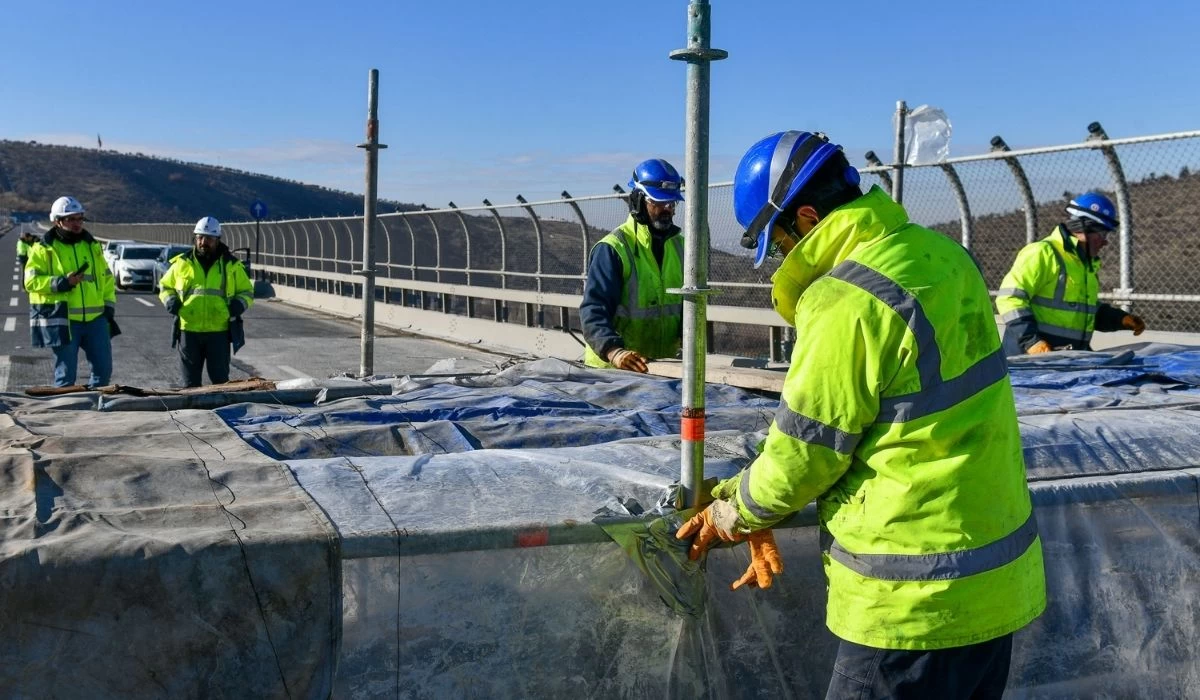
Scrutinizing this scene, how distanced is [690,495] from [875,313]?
112cm

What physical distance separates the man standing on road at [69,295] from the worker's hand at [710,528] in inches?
300

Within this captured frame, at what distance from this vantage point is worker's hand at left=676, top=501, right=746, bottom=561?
3.08m

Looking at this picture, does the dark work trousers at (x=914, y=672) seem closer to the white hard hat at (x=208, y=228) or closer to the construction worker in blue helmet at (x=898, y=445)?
the construction worker in blue helmet at (x=898, y=445)

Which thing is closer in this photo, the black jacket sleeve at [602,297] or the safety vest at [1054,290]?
the black jacket sleeve at [602,297]

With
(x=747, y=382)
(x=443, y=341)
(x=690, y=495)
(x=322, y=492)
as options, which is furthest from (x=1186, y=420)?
(x=443, y=341)

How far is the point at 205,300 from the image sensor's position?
974 cm

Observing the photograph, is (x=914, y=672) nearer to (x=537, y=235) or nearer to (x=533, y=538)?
(x=533, y=538)

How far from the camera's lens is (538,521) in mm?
3340

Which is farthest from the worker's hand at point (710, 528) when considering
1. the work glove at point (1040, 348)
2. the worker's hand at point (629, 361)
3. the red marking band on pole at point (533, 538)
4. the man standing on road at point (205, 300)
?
the man standing on road at point (205, 300)

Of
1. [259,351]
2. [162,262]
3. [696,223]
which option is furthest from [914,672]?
[162,262]

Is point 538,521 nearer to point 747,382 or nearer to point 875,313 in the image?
point 875,313

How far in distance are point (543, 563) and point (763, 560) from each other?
635 mm

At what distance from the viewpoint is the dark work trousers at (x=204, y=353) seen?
983cm

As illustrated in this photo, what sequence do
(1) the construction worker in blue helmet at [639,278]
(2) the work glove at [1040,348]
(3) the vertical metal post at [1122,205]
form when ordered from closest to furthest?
(1) the construction worker in blue helmet at [639,278] < (2) the work glove at [1040,348] < (3) the vertical metal post at [1122,205]
